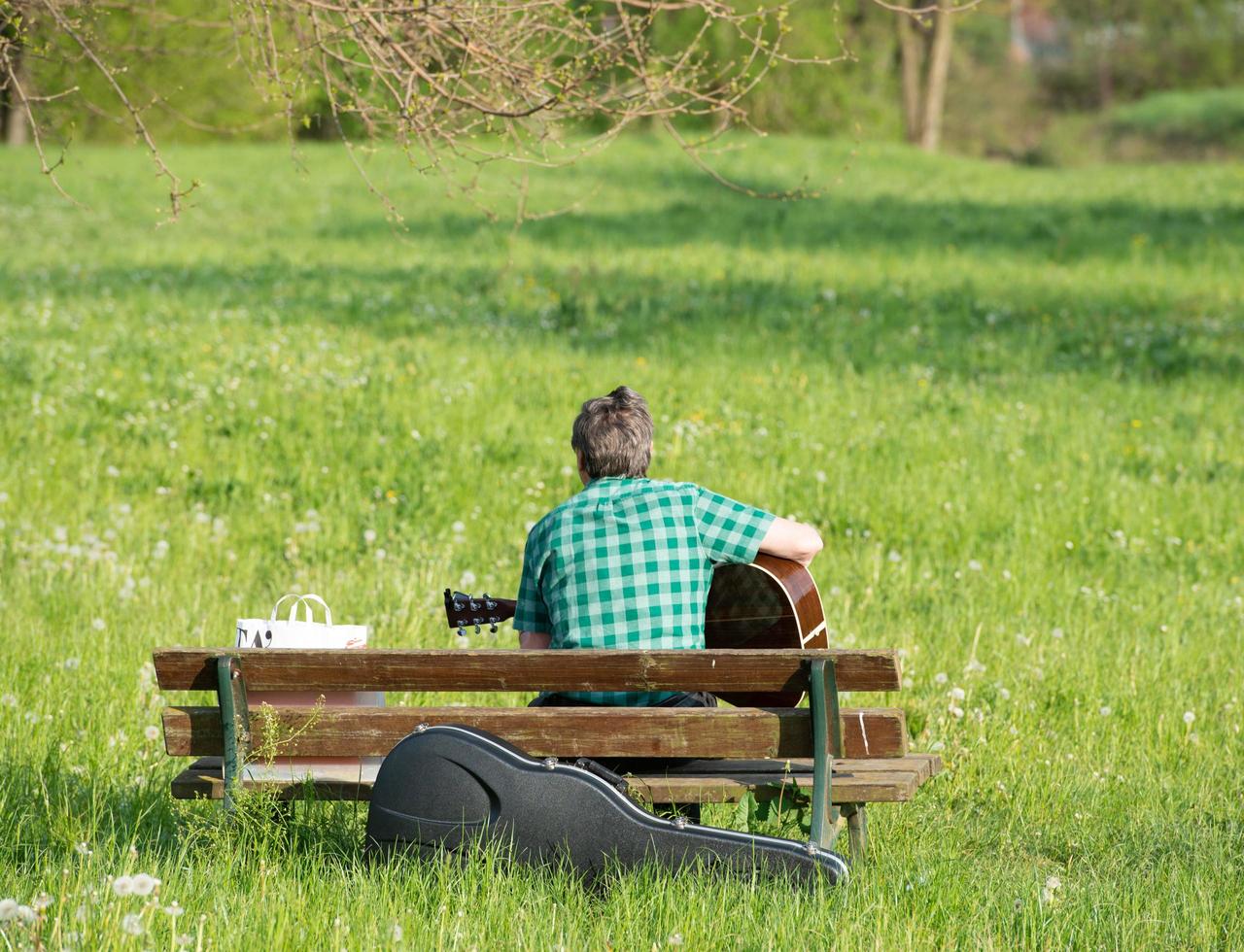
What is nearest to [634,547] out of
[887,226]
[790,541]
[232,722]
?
[790,541]

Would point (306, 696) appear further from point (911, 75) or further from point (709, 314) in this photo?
point (911, 75)

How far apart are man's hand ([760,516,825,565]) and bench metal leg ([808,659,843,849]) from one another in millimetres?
503

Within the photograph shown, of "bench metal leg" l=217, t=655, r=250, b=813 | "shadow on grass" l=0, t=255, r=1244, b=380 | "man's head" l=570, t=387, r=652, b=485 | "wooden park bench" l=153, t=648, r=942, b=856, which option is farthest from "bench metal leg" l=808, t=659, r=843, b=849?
"shadow on grass" l=0, t=255, r=1244, b=380

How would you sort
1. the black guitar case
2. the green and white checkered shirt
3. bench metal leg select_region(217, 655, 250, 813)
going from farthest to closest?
the green and white checkered shirt
bench metal leg select_region(217, 655, 250, 813)
the black guitar case

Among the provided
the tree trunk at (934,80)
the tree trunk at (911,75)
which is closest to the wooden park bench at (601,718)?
the tree trunk at (934,80)

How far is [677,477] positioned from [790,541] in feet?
17.6

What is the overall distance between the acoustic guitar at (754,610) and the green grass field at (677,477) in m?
0.71

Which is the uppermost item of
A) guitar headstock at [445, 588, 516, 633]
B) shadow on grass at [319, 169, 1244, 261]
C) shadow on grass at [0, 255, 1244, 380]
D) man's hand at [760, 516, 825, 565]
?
shadow on grass at [319, 169, 1244, 261]

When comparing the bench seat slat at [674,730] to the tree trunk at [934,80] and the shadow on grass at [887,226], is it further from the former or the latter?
the tree trunk at [934,80]

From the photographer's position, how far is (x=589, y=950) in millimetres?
3285

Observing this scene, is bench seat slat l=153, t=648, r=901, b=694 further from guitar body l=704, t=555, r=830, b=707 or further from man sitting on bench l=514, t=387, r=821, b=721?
guitar body l=704, t=555, r=830, b=707

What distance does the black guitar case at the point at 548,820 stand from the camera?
341 centimetres

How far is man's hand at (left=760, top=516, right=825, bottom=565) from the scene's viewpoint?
3.87 meters

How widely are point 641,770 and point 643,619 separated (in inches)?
17.0
